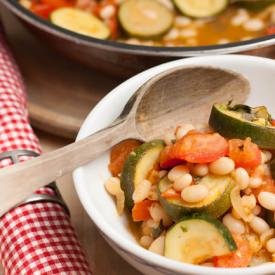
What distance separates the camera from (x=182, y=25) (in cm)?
249

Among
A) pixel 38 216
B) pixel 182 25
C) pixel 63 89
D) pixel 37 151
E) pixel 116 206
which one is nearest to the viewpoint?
pixel 116 206

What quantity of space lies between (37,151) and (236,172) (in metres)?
0.69

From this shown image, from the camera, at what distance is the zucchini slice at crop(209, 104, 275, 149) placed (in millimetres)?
1591

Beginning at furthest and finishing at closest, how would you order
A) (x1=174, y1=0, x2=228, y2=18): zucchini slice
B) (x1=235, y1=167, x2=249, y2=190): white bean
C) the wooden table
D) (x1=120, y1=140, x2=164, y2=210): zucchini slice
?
(x1=174, y1=0, x2=228, y2=18): zucchini slice < the wooden table < (x1=120, y1=140, x2=164, y2=210): zucchini slice < (x1=235, y1=167, x2=249, y2=190): white bean

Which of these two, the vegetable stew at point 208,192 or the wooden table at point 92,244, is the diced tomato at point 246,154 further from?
the wooden table at point 92,244

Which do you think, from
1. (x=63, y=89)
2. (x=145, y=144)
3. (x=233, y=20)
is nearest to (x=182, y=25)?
(x=233, y=20)

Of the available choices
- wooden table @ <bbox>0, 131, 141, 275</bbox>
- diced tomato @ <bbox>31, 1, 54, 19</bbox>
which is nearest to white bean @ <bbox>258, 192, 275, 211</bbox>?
wooden table @ <bbox>0, 131, 141, 275</bbox>

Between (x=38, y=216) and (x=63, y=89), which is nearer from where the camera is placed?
(x=38, y=216)

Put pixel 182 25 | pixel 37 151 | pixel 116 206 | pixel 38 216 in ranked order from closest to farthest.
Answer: pixel 116 206 < pixel 38 216 < pixel 37 151 < pixel 182 25

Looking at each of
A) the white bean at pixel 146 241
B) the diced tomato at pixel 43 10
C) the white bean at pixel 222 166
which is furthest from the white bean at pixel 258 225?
the diced tomato at pixel 43 10

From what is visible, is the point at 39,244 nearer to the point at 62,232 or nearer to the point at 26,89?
the point at 62,232

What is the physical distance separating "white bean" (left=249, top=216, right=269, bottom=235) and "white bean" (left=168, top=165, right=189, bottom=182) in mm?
185

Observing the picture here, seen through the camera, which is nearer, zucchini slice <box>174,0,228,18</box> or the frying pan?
the frying pan

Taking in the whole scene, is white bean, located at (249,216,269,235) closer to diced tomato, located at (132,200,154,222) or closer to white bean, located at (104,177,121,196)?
diced tomato, located at (132,200,154,222)
